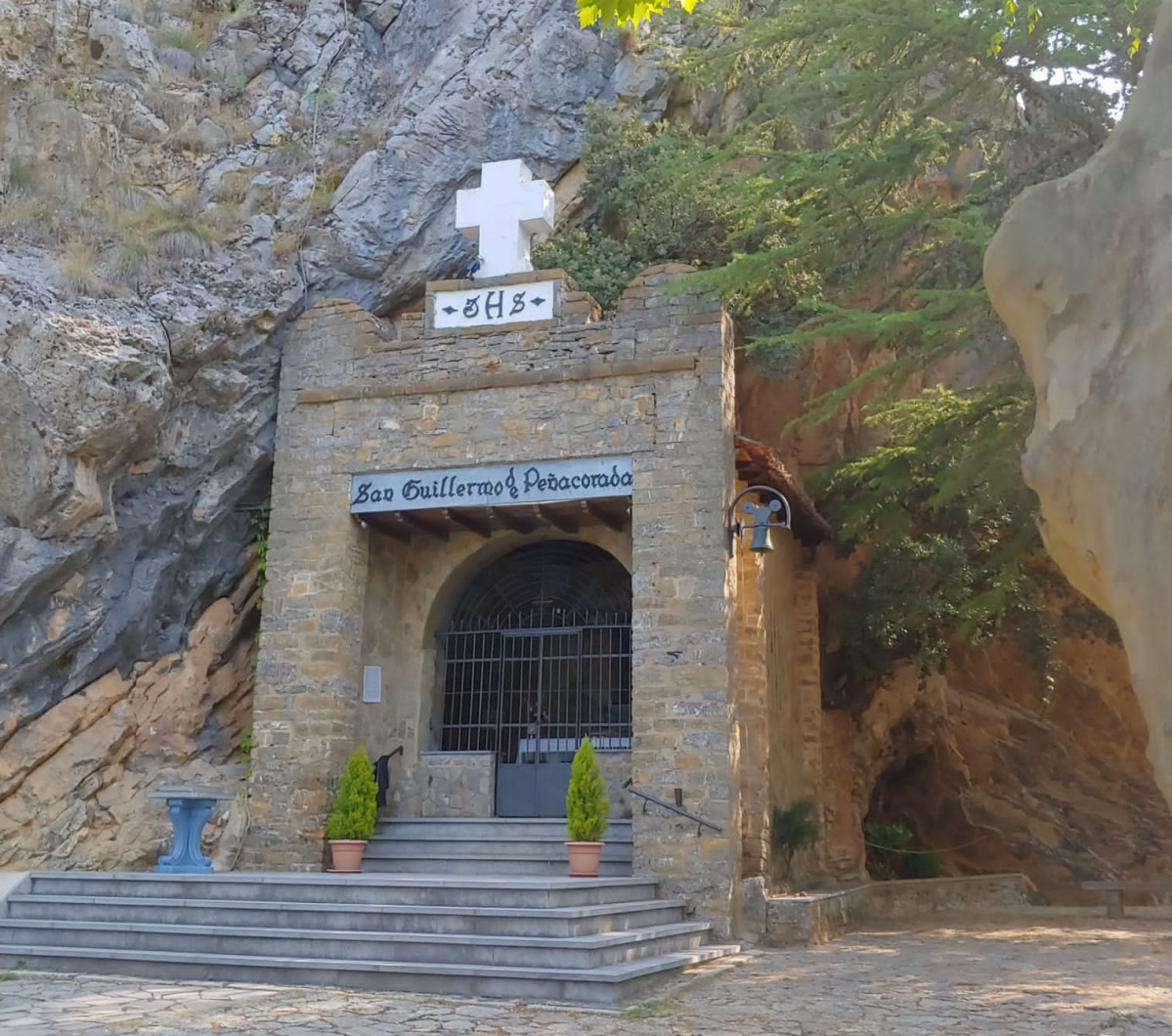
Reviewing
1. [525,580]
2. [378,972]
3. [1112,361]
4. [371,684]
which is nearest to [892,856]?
[525,580]

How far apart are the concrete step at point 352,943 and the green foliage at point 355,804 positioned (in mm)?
1945

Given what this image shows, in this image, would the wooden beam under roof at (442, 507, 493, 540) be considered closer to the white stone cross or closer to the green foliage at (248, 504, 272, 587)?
the green foliage at (248, 504, 272, 587)

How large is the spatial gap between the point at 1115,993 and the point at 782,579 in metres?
6.32

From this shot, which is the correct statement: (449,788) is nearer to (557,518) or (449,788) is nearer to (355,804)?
(355,804)

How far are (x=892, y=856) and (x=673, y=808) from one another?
7.22 metres

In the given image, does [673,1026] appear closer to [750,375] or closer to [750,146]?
[750,146]

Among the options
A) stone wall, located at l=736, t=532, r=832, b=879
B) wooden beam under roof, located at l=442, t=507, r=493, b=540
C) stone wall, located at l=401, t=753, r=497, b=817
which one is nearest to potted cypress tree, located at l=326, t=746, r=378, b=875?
stone wall, located at l=401, t=753, r=497, b=817

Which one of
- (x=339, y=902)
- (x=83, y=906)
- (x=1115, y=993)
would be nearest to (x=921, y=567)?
(x=1115, y=993)

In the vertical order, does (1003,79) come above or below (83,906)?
above

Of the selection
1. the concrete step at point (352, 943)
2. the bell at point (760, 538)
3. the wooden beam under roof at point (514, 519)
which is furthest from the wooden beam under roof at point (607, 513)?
the concrete step at point (352, 943)

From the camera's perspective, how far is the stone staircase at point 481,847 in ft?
31.4

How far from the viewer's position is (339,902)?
7898mm

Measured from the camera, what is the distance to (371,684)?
1088 centimetres

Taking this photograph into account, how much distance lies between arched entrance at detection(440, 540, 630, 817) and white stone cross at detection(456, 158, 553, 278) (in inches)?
113
